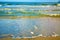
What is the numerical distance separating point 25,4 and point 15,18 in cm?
30

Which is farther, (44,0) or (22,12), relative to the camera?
(22,12)

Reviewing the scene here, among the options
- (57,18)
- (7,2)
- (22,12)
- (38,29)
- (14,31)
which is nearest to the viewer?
(14,31)

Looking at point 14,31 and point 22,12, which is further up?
point 22,12

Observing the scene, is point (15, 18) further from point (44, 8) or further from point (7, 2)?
point (44, 8)

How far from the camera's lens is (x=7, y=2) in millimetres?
1735

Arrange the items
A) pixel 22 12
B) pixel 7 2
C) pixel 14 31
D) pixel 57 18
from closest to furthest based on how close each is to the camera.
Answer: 1. pixel 14 31
2. pixel 7 2
3. pixel 22 12
4. pixel 57 18

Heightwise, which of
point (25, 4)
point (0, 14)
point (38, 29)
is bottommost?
point (38, 29)

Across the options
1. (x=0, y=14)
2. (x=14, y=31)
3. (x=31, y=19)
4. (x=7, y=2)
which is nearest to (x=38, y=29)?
(x=14, y=31)

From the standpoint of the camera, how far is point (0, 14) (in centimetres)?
193

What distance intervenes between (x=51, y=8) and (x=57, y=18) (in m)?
0.22

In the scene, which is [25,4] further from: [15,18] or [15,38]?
[15,38]

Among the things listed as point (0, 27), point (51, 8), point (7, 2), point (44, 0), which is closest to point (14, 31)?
point (0, 27)

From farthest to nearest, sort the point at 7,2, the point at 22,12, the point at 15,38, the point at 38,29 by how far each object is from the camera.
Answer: the point at 22,12, the point at 7,2, the point at 38,29, the point at 15,38

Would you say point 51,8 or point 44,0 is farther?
point 51,8
